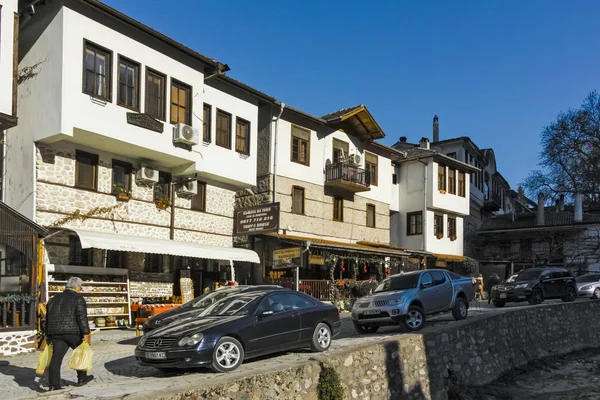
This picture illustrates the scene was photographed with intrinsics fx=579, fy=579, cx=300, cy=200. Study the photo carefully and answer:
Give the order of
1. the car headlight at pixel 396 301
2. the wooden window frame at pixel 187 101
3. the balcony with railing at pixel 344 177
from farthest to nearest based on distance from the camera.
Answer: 1. the balcony with railing at pixel 344 177
2. the wooden window frame at pixel 187 101
3. the car headlight at pixel 396 301

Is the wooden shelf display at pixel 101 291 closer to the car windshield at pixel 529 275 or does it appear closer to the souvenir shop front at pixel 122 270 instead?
the souvenir shop front at pixel 122 270

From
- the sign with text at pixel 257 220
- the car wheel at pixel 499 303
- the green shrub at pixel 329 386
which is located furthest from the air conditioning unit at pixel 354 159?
the green shrub at pixel 329 386

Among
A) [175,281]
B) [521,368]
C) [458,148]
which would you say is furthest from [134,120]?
[458,148]

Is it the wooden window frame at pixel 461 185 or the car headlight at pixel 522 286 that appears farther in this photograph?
the wooden window frame at pixel 461 185

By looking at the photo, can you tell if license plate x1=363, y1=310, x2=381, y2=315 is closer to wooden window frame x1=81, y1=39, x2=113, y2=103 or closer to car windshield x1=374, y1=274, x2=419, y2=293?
car windshield x1=374, y1=274, x2=419, y2=293

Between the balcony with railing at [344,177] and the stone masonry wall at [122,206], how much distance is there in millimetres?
5922

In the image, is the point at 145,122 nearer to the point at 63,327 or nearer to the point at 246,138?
the point at 246,138

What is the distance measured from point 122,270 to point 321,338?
8.90 m

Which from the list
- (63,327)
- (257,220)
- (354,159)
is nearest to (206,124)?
(257,220)

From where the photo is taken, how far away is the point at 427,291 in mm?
16312

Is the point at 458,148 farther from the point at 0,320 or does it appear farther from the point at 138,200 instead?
the point at 0,320

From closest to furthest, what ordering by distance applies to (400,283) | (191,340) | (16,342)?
1. (191,340)
2. (16,342)
3. (400,283)

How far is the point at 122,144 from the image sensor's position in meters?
18.5

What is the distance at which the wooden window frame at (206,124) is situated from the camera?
22.0 meters
